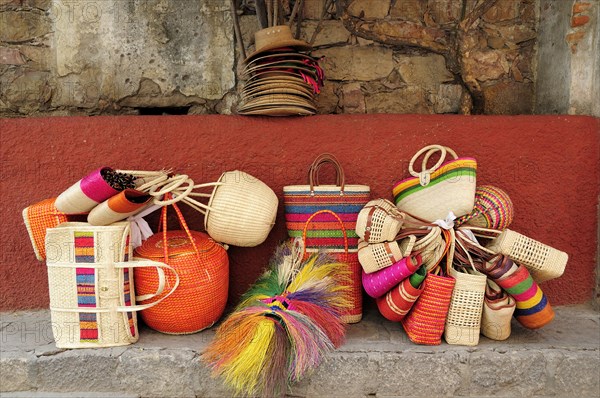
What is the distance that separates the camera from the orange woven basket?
6.86 ft

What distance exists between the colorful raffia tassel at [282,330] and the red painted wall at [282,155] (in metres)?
0.39

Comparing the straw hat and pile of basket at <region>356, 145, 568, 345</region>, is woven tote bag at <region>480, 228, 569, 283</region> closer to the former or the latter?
pile of basket at <region>356, 145, 568, 345</region>

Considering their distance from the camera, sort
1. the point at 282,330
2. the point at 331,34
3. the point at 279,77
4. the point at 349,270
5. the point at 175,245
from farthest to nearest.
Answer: the point at 331,34
the point at 279,77
the point at 349,270
the point at 175,245
the point at 282,330

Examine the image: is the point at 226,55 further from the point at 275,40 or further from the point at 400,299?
the point at 400,299

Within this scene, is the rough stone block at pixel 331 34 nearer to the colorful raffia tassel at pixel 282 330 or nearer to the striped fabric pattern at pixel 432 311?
the colorful raffia tassel at pixel 282 330

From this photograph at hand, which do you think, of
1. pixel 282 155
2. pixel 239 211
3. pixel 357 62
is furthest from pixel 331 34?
pixel 239 211

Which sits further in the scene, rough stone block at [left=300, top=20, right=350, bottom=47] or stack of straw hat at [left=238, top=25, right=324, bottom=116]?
rough stone block at [left=300, top=20, right=350, bottom=47]

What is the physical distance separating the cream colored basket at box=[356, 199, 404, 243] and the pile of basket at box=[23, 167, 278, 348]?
44cm

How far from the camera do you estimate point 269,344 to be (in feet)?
6.21

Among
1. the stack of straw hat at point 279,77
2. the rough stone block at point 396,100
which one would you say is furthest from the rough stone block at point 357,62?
the stack of straw hat at point 279,77

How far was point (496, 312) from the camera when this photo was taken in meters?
2.04

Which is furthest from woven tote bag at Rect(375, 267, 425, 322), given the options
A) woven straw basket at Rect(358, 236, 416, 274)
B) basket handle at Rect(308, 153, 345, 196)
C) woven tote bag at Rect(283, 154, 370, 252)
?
basket handle at Rect(308, 153, 345, 196)

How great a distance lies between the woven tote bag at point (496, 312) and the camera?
204 cm

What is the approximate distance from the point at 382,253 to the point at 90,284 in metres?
1.31
